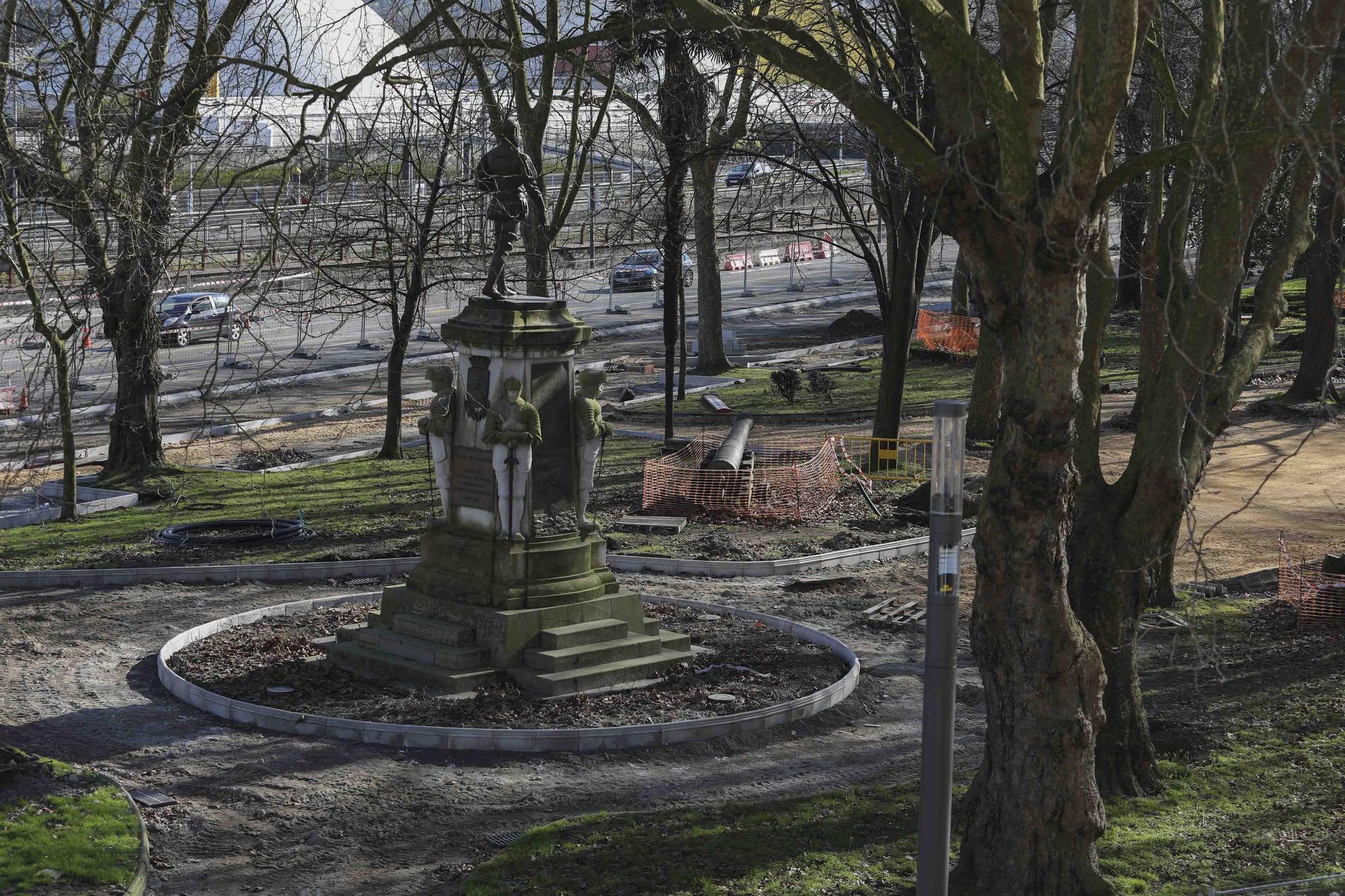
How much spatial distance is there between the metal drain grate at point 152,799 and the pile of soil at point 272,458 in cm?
1309

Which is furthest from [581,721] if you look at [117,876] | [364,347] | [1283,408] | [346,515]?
[364,347]

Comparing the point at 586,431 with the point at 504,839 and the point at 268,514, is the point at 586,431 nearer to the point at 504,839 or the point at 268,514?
the point at 504,839

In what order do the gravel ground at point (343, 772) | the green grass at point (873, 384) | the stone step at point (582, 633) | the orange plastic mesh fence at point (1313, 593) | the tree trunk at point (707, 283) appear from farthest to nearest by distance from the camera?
the tree trunk at point (707, 283) → the green grass at point (873, 384) → the orange plastic mesh fence at point (1313, 593) → the stone step at point (582, 633) → the gravel ground at point (343, 772)

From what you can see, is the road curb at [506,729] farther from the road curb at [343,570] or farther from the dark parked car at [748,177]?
the dark parked car at [748,177]

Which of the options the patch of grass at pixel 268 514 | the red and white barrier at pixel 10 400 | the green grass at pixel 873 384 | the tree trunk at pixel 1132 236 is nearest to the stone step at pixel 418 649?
the patch of grass at pixel 268 514

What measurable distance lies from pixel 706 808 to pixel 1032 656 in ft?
8.86

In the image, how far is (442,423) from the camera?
41.8 feet

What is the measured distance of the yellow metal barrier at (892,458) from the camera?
73.2ft

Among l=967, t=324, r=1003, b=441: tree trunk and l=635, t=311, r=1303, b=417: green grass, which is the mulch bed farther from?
l=635, t=311, r=1303, b=417: green grass

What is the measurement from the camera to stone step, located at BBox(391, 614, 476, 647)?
1241 cm

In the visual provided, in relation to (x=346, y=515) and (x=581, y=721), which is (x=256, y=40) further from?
(x=346, y=515)

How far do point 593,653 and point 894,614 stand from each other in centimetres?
390

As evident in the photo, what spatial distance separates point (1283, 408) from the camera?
88.2ft

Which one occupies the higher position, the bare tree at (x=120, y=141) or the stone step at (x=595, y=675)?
the bare tree at (x=120, y=141)
